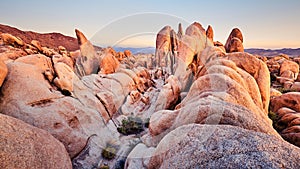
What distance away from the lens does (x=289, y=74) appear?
33750 mm

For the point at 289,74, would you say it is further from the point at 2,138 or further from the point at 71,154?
the point at 2,138

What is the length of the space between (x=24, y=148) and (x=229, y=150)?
17.9ft

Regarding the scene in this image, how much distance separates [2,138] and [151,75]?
24086 mm

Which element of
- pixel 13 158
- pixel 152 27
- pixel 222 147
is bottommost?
Result: pixel 13 158

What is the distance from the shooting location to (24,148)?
16.9 ft

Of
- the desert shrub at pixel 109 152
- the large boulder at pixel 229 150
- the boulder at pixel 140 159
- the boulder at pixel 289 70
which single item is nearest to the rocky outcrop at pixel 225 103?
the boulder at pixel 140 159

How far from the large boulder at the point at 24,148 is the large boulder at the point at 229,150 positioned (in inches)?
156

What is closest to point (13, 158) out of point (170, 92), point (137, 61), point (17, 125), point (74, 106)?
point (17, 125)

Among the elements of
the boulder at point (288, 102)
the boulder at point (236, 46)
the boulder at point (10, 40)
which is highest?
the boulder at point (10, 40)

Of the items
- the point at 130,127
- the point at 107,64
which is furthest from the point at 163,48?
the point at 130,127

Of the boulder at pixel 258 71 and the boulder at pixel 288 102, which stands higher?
the boulder at pixel 258 71

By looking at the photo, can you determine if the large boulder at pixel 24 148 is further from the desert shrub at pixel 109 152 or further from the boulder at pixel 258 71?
the boulder at pixel 258 71

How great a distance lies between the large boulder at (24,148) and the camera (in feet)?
15.4

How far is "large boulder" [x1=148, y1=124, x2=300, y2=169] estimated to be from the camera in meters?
2.93
